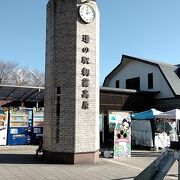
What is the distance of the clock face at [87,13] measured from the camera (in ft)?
48.5

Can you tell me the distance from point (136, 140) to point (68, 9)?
1079 centimetres

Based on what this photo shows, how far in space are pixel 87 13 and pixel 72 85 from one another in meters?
3.06

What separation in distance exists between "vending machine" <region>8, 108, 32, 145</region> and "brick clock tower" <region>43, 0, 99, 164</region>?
7.05 metres

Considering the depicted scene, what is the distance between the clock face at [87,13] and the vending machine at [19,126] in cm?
926

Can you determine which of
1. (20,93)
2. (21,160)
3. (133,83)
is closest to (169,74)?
(133,83)

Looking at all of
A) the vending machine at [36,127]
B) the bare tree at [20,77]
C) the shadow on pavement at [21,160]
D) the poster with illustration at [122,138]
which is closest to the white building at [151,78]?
the vending machine at [36,127]

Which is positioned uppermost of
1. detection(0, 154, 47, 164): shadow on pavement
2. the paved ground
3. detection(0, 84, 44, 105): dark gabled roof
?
detection(0, 84, 44, 105): dark gabled roof

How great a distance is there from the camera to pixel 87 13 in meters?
14.9

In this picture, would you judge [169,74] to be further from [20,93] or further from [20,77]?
[20,77]

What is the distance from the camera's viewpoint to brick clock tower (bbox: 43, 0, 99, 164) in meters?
14.2

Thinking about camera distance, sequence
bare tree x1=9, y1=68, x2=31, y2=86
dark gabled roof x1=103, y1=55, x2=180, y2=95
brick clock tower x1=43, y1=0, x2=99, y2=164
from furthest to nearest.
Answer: bare tree x1=9, y1=68, x2=31, y2=86, dark gabled roof x1=103, y1=55, x2=180, y2=95, brick clock tower x1=43, y1=0, x2=99, y2=164

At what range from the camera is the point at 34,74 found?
68.9m

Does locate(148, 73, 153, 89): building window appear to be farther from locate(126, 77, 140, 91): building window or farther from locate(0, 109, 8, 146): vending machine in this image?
locate(0, 109, 8, 146): vending machine

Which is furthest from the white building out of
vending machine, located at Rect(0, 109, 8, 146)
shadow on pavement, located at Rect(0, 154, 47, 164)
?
shadow on pavement, located at Rect(0, 154, 47, 164)
